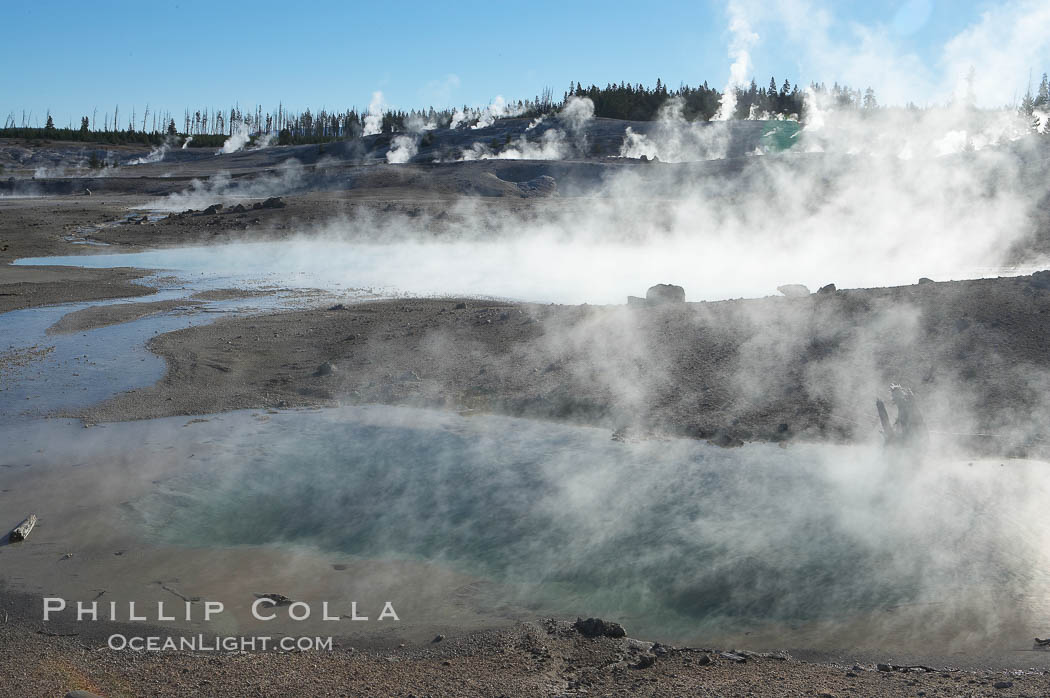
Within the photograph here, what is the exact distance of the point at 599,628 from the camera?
4.67 metres

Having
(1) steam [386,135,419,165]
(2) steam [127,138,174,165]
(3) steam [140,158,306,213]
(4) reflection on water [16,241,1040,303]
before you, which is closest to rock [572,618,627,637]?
(4) reflection on water [16,241,1040,303]

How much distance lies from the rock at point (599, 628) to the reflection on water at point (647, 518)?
1.02 ft

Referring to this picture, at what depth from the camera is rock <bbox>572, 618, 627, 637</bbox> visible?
15.3 feet

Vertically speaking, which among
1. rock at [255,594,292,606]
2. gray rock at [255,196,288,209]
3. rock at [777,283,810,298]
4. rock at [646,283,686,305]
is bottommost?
rock at [255,594,292,606]

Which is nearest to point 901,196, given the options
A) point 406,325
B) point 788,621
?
point 406,325

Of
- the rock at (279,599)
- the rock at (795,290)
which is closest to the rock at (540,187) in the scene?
the rock at (795,290)

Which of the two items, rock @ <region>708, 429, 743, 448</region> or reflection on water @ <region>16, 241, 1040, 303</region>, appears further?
reflection on water @ <region>16, 241, 1040, 303</region>

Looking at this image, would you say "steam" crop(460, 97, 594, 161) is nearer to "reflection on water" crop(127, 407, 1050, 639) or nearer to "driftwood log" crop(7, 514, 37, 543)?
"reflection on water" crop(127, 407, 1050, 639)

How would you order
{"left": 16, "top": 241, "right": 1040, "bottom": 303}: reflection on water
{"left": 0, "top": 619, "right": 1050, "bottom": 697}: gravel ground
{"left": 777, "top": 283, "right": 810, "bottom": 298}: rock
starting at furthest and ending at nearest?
{"left": 16, "top": 241, "right": 1040, "bottom": 303}: reflection on water, {"left": 777, "top": 283, "right": 810, "bottom": 298}: rock, {"left": 0, "top": 619, "right": 1050, "bottom": 697}: gravel ground

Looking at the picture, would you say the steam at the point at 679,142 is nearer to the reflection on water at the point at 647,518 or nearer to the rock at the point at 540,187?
the rock at the point at 540,187

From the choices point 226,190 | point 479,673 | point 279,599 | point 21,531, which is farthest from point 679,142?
point 479,673

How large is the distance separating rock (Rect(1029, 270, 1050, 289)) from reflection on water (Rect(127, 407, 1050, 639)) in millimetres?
3623

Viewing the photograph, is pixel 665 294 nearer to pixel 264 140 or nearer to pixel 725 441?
pixel 725 441

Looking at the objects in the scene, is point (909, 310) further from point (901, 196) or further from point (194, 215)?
point (194, 215)
